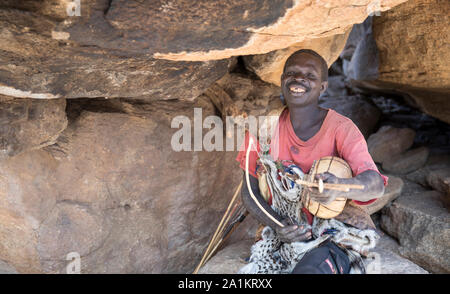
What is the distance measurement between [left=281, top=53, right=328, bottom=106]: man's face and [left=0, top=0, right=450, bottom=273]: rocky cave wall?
0.16 metres

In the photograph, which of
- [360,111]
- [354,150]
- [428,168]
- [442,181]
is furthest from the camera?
[360,111]

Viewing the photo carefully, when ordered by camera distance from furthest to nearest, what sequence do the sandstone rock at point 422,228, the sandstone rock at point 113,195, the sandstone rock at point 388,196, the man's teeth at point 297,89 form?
the sandstone rock at point 388,196 → the sandstone rock at point 422,228 → the sandstone rock at point 113,195 → the man's teeth at point 297,89

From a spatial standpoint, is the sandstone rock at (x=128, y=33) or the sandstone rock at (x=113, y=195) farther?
the sandstone rock at (x=113, y=195)

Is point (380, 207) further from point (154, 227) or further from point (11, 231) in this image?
point (11, 231)

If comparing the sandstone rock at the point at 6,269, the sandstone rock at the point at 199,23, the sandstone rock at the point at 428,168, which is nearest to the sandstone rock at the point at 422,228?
the sandstone rock at the point at 428,168

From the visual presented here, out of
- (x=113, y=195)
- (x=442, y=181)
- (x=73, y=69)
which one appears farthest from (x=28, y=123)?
Answer: (x=442, y=181)

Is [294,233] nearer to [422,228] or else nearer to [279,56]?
[279,56]

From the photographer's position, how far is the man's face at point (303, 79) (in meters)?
2.08

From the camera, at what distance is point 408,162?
3.91m

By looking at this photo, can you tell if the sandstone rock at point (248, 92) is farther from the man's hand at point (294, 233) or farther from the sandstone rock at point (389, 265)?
the sandstone rock at point (389, 265)

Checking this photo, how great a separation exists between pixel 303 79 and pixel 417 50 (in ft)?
4.56

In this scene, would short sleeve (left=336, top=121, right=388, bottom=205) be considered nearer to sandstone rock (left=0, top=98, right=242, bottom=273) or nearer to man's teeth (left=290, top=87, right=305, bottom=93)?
man's teeth (left=290, top=87, right=305, bottom=93)

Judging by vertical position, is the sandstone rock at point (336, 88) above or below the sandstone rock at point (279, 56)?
below

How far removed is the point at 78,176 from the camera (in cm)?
271
